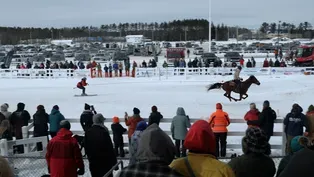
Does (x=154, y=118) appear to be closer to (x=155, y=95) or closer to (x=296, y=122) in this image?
(x=296, y=122)

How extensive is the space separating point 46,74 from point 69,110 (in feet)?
49.9

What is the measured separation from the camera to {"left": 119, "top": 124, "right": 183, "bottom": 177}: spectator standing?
3.32m

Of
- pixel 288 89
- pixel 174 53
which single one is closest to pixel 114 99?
pixel 288 89

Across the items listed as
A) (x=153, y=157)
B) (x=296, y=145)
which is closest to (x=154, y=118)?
(x=296, y=145)

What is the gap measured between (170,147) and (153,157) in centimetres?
19

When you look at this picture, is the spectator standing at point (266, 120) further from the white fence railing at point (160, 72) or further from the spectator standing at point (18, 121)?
the white fence railing at point (160, 72)

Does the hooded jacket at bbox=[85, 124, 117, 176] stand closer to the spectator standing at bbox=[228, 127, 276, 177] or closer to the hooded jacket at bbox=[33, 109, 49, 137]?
the spectator standing at bbox=[228, 127, 276, 177]

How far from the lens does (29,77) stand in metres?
33.2

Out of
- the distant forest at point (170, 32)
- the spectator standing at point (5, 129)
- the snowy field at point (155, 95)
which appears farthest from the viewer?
the distant forest at point (170, 32)

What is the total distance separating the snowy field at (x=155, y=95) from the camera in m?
18.4

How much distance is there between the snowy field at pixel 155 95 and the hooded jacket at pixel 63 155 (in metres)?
6.80

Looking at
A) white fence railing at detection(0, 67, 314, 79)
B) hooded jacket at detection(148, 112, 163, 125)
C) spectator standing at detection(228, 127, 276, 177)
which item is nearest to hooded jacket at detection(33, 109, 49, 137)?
hooded jacket at detection(148, 112, 163, 125)

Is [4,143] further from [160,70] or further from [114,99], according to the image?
[160,70]

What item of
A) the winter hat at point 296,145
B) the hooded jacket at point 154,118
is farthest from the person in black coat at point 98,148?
the hooded jacket at point 154,118
